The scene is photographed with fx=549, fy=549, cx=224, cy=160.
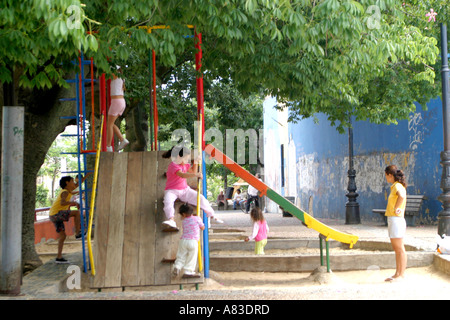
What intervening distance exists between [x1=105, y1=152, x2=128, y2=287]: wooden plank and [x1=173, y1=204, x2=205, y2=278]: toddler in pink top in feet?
2.87

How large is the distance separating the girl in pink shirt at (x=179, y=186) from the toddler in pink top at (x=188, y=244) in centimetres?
34

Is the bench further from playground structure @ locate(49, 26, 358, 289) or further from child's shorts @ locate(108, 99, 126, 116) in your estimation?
child's shorts @ locate(108, 99, 126, 116)

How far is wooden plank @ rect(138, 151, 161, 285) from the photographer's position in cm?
764

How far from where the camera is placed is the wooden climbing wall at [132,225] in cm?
761

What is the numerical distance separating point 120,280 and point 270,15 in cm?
411

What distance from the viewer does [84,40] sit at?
5.13 meters

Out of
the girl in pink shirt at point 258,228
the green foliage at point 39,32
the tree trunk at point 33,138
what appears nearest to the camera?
the green foliage at point 39,32

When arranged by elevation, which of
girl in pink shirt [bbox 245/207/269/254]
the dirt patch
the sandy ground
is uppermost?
girl in pink shirt [bbox 245/207/269/254]

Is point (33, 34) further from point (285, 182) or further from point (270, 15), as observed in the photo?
point (285, 182)

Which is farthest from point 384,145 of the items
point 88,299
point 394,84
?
point 88,299

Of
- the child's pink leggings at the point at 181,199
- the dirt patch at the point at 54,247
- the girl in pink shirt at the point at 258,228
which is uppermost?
the child's pink leggings at the point at 181,199

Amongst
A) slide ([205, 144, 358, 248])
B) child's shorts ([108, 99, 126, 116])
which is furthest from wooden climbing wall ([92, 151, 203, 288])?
slide ([205, 144, 358, 248])

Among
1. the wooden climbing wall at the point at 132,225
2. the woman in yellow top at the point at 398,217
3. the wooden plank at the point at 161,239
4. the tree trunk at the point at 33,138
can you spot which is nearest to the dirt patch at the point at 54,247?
the tree trunk at the point at 33,138

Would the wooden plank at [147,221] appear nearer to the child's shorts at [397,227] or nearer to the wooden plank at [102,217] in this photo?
the wooden plank at [102,217]
